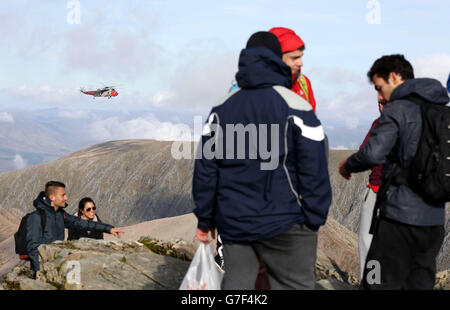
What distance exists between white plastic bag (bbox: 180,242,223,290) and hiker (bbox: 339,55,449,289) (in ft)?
4.91

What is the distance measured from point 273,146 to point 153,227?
37.5 ft

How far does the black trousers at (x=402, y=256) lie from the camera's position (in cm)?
495

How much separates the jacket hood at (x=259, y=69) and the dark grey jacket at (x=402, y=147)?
3.41 ft

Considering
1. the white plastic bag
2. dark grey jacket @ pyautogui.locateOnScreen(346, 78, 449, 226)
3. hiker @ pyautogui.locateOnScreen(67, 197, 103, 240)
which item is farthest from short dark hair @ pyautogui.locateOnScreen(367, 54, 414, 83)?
hiker @ pyautogui.locateOnScreen(67, 197, 103, 240)

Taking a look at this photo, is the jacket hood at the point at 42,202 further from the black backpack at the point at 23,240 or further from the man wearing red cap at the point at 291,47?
the man wearing red cap at the point at 291,47

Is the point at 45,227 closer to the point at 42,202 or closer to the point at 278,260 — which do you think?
the point at 42,202

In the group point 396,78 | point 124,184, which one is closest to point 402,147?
point 396,78

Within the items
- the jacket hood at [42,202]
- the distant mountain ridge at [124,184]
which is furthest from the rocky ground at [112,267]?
the distant mountain ridge at [124,184]

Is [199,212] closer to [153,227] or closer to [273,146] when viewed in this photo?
[273,146]

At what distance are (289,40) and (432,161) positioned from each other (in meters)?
1.96

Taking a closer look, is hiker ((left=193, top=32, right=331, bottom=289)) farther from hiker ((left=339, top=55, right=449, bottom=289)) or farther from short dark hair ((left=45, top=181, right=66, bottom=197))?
short dark hair ((left=45, top=181, right=66, bottom=197))

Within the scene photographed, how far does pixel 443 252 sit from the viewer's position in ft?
322

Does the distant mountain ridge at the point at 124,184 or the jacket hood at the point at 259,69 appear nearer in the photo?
the jacket hood at the point at 259,69
